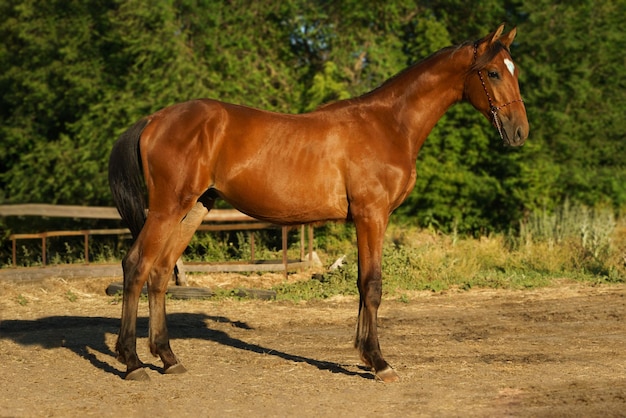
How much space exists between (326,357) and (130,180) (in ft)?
7.66

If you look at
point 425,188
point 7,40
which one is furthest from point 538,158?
point 7,40

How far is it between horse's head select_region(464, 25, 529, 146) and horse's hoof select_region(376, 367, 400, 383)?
2071mm

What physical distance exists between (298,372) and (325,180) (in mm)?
1583

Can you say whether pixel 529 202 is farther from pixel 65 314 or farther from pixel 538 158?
pixel 65 314

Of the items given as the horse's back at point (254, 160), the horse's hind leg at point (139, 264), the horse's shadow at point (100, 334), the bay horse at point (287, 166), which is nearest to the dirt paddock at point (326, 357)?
the horse's shadow at point (100, 334)

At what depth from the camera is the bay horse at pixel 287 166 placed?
6.33 metres

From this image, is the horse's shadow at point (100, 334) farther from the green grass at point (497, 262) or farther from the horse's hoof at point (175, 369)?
the green grass at point (497, 262)

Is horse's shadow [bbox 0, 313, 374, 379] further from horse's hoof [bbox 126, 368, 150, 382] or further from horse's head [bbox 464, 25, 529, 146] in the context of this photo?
horse's head [bbox 464, 25, 529, 146]

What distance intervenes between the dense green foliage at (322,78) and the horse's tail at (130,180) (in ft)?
32.0

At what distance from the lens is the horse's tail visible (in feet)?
21.0

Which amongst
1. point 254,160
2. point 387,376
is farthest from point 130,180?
point 387,376

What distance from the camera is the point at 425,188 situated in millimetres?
16203

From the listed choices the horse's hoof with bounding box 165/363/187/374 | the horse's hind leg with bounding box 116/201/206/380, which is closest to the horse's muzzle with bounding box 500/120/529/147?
the horse's hind leg with bounding box 116/201/206/380

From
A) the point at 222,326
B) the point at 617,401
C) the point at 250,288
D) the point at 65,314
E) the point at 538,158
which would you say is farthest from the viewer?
the point at 538,158
